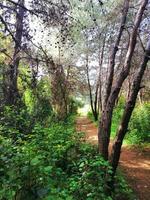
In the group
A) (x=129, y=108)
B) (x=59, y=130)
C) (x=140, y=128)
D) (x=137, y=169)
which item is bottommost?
(x=137, y=169)

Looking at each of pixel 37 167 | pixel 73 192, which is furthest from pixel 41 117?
pixel 37 167

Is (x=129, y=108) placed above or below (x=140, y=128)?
above

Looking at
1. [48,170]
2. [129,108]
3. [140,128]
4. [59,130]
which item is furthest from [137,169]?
[48,170]

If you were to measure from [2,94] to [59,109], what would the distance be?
815cm

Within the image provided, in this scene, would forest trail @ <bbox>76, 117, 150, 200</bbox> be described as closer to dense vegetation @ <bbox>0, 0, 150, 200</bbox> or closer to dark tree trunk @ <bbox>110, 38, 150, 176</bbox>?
dense vegetation @ <bbox>0, 0, 150, 200</bbox>

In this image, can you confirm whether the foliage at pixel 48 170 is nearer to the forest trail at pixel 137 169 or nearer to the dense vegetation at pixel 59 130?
the dense vegetation at pixel 59 130

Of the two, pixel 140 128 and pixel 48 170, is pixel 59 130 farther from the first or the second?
pixel 140 128

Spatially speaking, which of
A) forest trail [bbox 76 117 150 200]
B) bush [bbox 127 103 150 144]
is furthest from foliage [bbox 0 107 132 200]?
bush [bbox 127 103 150 144]

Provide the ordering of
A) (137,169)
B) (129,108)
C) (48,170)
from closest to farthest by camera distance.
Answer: (48,170) < (129,108) < (137,169)

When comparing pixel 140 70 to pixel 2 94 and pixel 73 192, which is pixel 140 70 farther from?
pixel 2 94

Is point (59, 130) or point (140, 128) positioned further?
point (140, 128)

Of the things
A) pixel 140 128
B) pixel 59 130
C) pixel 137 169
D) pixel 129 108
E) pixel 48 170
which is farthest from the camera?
pixel 140 128

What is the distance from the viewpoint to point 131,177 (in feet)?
31.4

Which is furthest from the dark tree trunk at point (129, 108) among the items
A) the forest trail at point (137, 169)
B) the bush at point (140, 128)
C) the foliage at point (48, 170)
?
the bush at point (140, 128)
